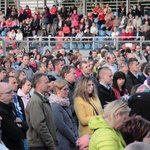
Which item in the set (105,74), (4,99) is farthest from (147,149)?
(105,74)

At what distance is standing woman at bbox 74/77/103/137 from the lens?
9.84m

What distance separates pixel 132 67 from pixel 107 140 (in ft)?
26.6

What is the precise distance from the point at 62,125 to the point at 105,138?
2956 millimetres

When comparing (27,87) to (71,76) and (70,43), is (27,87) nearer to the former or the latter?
(71,76)

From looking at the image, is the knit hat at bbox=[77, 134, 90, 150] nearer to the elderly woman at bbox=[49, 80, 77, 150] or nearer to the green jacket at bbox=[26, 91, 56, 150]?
the green jacket at bbox=[26, 91, 56, 150]

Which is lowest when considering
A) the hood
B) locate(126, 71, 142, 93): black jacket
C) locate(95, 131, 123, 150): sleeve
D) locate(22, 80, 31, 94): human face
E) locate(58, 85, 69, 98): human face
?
locate(126, 71, 142, 93): black jacket

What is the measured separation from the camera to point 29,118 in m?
9.26

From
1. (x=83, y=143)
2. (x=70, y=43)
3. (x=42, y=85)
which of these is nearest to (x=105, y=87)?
(x=42, y=85)

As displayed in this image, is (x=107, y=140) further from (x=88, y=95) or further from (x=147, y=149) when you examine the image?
(x=88, y=95)

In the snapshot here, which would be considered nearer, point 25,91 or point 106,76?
point 25,91

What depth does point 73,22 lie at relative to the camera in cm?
3706

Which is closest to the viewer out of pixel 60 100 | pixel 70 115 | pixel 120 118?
pixel 120 118

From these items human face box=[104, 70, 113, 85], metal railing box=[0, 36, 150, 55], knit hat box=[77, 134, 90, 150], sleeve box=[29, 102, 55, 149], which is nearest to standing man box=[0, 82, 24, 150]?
sleeve box=[29, 102, 55, 149]

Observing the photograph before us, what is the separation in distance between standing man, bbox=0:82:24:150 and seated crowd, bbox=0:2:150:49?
77.0ft
